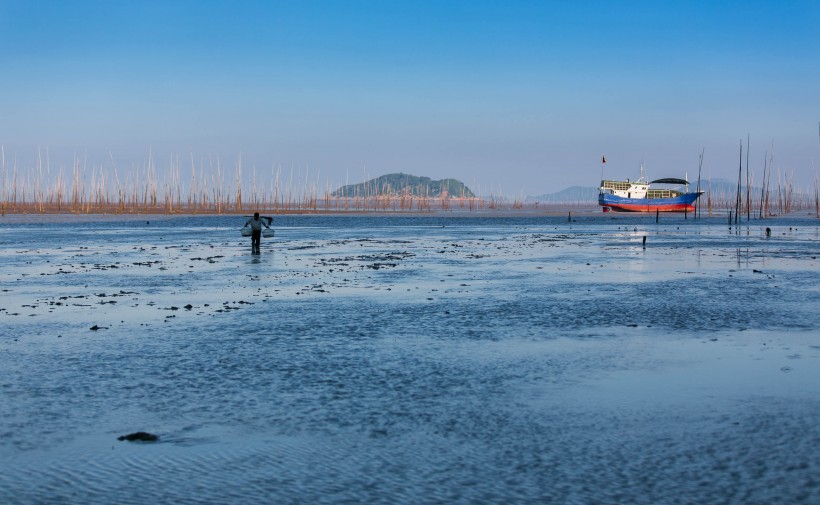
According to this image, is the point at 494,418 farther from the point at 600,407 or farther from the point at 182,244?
the point at 182,244

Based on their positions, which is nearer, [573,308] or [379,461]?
[379,461]

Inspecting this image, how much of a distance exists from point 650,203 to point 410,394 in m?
126

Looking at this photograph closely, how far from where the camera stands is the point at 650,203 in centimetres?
12888

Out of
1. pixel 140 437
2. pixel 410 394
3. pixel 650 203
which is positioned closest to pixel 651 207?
pixel 650 203

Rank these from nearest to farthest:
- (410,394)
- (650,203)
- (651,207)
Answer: (410,394), (651,207), (650,203)

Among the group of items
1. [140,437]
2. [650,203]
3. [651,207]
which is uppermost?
[650,203]

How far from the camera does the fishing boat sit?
419 feet

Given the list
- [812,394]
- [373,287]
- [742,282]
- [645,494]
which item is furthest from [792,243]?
[645,494]

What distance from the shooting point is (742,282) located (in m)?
22.2

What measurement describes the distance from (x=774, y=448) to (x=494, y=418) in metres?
2.58

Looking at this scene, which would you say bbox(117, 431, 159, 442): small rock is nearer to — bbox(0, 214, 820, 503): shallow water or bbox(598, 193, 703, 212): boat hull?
bbox(0, 214, 820, 503): shallow water

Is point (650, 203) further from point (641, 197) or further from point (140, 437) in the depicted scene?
point (140, 437)

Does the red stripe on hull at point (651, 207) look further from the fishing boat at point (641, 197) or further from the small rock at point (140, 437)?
the small rock at point (140, 437)

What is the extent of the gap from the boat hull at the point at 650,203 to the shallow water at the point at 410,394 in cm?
11234
